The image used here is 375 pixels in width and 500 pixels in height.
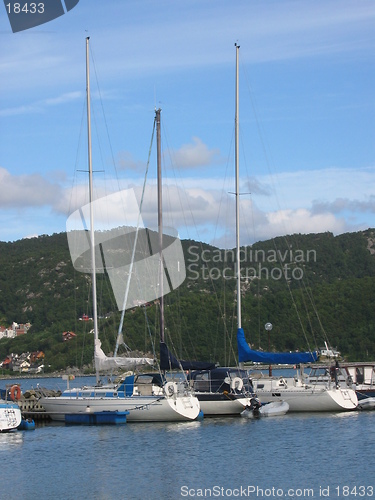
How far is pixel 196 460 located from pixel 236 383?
9652 millimetres

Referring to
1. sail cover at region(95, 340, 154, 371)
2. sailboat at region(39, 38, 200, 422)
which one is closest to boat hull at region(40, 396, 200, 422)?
sailboat at region(39, 38, 200, 422)

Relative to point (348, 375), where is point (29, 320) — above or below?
above

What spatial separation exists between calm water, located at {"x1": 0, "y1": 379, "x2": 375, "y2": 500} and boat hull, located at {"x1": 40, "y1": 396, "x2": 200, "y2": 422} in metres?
0.44

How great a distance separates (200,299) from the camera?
259 ft

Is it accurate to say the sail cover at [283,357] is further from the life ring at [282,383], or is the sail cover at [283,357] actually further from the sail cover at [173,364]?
the sail cover at [173,364]

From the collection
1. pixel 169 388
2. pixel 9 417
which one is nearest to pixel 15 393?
Result: pixel 9 417

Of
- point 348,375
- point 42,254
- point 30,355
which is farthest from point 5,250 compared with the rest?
point 348,375

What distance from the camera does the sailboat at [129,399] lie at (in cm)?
3653

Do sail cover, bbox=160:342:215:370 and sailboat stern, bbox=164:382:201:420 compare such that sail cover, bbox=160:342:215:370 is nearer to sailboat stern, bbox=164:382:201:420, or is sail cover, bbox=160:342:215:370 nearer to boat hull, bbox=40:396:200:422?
sailboat stern, bbox=164:382:201:420

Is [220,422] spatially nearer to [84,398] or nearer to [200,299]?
[84,398]

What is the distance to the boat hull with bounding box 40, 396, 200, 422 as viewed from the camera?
36.5 metres

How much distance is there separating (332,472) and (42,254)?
127 m

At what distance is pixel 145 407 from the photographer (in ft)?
121

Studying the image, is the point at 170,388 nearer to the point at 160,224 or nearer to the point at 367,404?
the point at 160,224
